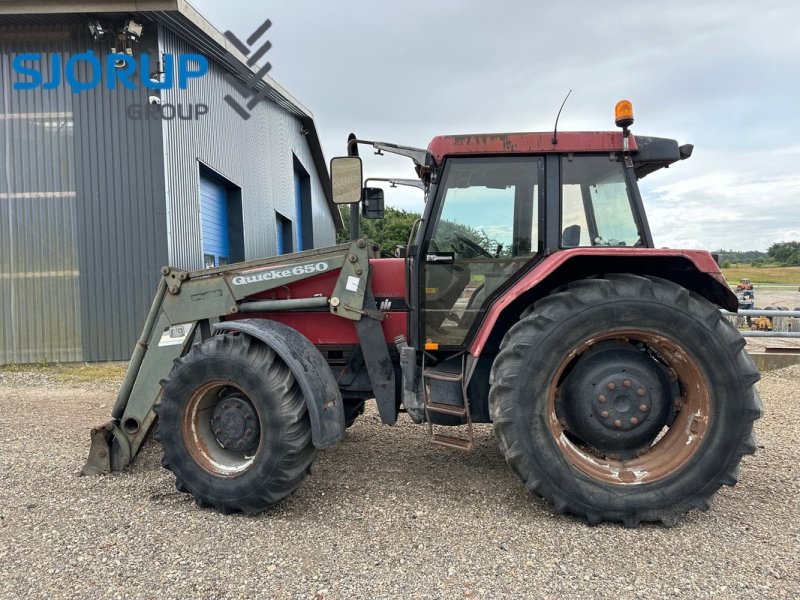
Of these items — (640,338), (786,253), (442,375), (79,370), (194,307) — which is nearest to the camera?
(640,338)

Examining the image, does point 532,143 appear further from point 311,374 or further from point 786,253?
point 786,253

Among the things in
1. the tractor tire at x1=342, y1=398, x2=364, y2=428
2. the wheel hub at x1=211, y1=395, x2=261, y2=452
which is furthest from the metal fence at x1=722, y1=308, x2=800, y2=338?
the wheel hub at x1=211, y1=395, x2=261, y2=452

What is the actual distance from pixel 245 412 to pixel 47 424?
11.3ft

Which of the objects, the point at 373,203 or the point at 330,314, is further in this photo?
the point at 330,314

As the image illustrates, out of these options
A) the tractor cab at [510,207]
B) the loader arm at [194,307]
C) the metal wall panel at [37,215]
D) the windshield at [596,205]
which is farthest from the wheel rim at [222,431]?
the metal wall panel at [37,215]

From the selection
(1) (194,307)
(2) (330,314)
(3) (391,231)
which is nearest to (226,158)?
(3) (391,231)

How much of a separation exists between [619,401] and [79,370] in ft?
27.1

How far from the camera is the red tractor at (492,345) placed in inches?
115

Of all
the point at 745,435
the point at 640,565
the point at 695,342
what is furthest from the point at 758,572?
the point at 695,342

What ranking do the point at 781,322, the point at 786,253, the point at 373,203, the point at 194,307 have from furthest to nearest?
the point at 786,253, the point at 781,322, the point at 194,307, the point at 373,203

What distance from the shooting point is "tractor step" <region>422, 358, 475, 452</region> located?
10.7ft

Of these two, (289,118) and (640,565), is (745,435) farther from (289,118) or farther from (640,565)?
(289,118)

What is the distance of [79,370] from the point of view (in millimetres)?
8219

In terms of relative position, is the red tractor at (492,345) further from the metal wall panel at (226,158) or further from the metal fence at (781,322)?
the metal wall panel at (226,158)
